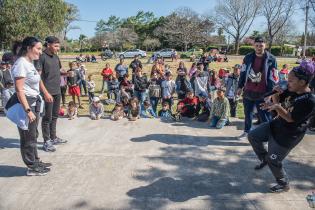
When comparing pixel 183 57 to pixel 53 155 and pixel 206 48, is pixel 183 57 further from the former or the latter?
pixel 53 155

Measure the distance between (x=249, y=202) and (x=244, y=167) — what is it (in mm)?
1023

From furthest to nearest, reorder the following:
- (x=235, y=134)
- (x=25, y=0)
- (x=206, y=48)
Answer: (x=206, y=48) < (x=25, y=0) < (x=235, y=134)

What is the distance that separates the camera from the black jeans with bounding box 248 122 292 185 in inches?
144

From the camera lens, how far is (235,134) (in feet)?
20.5

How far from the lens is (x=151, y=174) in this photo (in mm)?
4391

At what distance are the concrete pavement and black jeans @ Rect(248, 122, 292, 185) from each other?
0.85ft

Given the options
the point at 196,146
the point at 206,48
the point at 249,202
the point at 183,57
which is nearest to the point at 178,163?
the point at 196,146

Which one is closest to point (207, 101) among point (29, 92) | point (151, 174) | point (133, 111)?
point (133, 111)

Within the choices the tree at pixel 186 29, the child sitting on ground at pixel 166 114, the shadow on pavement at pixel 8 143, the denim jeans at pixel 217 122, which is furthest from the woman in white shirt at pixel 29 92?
the tree at pixel 186 29

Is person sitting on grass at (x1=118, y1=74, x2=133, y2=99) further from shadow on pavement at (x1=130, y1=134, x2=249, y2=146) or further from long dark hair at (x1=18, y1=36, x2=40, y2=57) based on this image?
long dark hair at (x1=18, y1=36, x2=40, y2=57)

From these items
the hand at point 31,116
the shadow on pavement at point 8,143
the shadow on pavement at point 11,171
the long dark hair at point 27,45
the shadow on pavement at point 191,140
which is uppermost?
the long dark hair at point 27,45

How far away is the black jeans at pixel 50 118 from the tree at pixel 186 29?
47.7 metres

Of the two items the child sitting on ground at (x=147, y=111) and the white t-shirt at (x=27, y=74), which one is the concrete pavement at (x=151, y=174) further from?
the child sitting on ground at (x=147, y=111)

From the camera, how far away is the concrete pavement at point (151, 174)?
367 centimetres
